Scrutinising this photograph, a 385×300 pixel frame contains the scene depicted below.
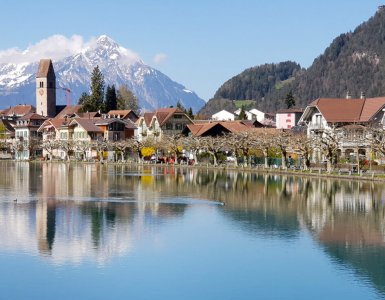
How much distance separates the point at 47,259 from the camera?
23.9m

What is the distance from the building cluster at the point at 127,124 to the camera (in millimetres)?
73750

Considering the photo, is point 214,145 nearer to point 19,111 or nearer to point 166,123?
point 166,123

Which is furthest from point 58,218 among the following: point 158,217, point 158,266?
point 158,266

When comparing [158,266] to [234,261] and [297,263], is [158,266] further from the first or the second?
[297,263]

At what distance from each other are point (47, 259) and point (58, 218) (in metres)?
9.57

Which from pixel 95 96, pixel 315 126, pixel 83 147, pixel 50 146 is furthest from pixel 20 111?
pixel 315 126

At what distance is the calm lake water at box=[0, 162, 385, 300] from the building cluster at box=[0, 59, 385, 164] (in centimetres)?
2865

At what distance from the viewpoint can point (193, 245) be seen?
2728cm

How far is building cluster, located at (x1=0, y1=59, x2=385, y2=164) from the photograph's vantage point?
242ft

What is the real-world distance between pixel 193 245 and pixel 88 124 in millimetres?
86277

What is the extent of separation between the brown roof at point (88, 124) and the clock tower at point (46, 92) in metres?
35.9

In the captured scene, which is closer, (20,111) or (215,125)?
(215,125)

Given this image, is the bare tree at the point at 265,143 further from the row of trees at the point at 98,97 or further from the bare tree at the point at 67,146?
the row of trees at the point at 98,97

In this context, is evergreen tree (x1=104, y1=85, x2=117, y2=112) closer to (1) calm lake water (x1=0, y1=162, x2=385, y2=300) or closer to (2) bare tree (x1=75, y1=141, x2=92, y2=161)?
(2) bare tree (x1=75, y1=141, x2=92, y2=161)
